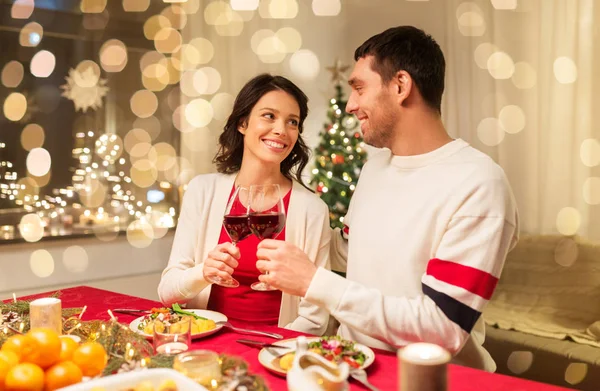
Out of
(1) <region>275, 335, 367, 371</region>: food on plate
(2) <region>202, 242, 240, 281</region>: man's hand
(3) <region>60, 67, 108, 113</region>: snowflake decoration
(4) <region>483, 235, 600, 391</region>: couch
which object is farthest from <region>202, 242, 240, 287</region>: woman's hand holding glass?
(3) <region>60, 67, 108, 113</region>: snowflake decoration

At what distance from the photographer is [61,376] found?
98cm

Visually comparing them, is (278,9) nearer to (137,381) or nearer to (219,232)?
(219,232)

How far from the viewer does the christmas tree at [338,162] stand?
4.07 meters

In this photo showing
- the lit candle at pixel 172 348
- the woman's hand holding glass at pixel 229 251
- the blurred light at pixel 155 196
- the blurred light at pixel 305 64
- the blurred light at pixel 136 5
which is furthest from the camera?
the blurred light at pixel 305 64

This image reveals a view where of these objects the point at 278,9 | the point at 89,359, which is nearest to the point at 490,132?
the point at 278,9

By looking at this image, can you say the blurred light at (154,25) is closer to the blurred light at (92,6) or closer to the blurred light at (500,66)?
the blurred light at (92,6)

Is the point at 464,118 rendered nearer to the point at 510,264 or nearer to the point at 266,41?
the point at 510,264

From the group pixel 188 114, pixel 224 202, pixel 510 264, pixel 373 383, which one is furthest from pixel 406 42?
pixel 188 114

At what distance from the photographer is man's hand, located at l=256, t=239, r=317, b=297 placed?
144 cm

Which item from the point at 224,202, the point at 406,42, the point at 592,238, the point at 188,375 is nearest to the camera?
the point at 188,375

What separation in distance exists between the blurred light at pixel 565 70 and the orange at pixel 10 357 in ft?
11.8

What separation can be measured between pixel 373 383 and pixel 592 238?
2887 millimetres

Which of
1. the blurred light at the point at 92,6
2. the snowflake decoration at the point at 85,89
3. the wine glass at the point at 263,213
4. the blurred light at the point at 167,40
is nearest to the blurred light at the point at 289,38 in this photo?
the blurred light at the point at 167,40

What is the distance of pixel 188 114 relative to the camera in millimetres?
4574
